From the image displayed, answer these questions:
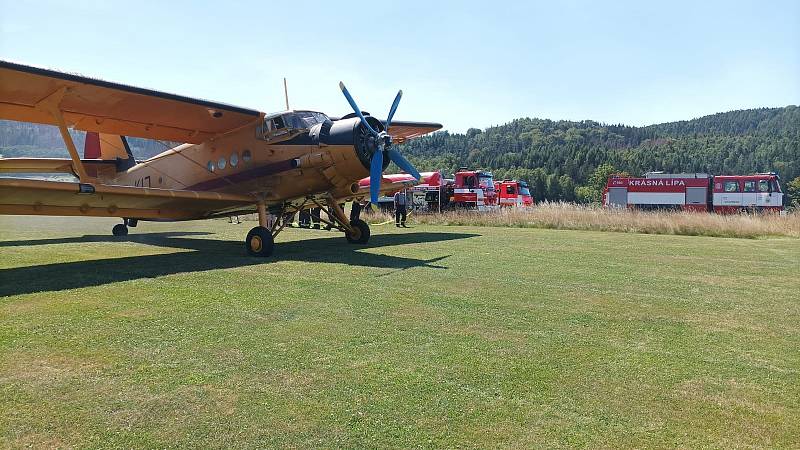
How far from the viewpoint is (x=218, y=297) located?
6.86m

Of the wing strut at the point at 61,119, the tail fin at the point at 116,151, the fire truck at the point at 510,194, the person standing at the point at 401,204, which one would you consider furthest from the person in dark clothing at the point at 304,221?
the fire truck at the point at 510,194

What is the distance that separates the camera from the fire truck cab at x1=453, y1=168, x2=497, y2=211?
32.2 metres

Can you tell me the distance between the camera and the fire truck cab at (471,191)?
32.2 m

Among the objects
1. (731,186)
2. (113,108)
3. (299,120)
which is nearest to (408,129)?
(299,120)

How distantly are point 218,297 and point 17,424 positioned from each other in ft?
12.2

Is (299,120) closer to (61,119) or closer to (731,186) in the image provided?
(61,119)

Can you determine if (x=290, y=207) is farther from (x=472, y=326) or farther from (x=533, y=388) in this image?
(x=533, y=388)

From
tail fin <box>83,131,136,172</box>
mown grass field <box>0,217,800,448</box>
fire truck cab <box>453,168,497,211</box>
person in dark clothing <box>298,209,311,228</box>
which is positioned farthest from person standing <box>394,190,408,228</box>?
mown grass field <box>0,217,800,448</box>

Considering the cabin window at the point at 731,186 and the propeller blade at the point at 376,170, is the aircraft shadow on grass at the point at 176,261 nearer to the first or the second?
the propeller blade at the point at 376,170

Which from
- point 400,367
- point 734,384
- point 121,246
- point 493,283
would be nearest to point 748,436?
point 734,384

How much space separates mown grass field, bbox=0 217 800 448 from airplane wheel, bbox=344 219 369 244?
572 centimetres

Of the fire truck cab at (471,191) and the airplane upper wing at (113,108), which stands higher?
the airplane upper wing at (113,108)

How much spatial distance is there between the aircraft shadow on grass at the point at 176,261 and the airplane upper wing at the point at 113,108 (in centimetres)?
321

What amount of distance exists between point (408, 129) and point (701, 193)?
84.2 ft
